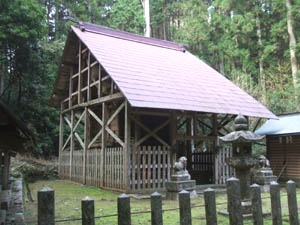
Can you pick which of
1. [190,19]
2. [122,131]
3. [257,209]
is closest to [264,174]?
[122,131]

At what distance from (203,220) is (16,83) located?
17.2 m

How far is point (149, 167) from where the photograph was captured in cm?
1041

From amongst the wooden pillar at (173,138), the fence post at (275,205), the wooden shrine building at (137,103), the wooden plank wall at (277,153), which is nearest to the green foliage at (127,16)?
the wooden shrine building at (137,103)

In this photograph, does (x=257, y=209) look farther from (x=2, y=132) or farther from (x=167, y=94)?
(x=167, y=94)

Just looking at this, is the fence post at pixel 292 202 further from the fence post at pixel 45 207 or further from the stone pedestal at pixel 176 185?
the stone pedestal at pixel 176 185

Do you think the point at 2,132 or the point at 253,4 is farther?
the point at 253,4

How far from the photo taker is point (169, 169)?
10875mm

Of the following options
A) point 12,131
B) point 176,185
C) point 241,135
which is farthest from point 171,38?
point 12,131

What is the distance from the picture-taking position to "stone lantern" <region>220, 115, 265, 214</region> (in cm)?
637

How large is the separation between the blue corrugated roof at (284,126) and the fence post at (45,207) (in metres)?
12.4

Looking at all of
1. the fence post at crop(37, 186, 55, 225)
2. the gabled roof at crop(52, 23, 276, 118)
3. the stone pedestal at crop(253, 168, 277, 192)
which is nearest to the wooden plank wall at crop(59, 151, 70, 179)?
the gabled roof at crop(52, 23, 276, 118)

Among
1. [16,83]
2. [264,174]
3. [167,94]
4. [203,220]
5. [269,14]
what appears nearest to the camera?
[203,220]

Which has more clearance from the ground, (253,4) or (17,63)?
(253,4)

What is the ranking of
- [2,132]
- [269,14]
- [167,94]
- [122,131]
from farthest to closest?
[269,14] < [122,131] < [167,94] < [2,132]
